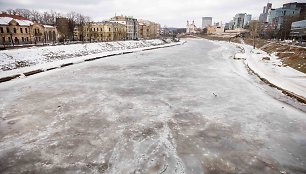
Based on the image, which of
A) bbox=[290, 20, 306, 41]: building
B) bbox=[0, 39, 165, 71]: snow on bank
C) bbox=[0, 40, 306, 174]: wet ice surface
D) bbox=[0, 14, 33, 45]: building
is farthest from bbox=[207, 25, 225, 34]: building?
bbox=[0, 40, 306, 174]: wet ice surface

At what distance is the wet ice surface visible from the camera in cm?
696

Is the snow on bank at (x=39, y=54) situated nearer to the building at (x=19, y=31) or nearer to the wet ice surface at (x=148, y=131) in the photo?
the building at (x=19, y=31)

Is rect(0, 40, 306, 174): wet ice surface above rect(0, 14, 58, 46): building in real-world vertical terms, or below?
below

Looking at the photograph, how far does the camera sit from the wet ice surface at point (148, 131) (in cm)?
696

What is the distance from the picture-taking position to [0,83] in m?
17.7

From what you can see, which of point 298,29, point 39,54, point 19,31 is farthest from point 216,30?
point 39,54

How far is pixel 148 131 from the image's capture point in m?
9.16

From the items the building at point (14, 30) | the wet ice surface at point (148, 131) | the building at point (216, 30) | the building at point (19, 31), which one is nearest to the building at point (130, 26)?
the building at point (19, 31)

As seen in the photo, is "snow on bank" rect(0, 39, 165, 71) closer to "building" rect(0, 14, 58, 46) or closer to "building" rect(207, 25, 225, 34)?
"building" rect(0, 14, 58, 46)

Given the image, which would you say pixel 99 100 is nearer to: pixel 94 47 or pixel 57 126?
pixel 57 126

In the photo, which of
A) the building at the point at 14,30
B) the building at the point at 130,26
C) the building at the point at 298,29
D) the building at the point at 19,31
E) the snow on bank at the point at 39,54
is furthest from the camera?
the building at the point at 130,26

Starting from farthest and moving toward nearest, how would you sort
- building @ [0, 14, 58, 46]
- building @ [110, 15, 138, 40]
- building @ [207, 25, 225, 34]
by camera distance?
building @ [207, 25, 225, 34]
building @ [110, 15, 138, 40]
building @ [0, 14, 58, 46]

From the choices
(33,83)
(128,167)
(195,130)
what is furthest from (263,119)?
(33,83)

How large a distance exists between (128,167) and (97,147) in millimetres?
1715
